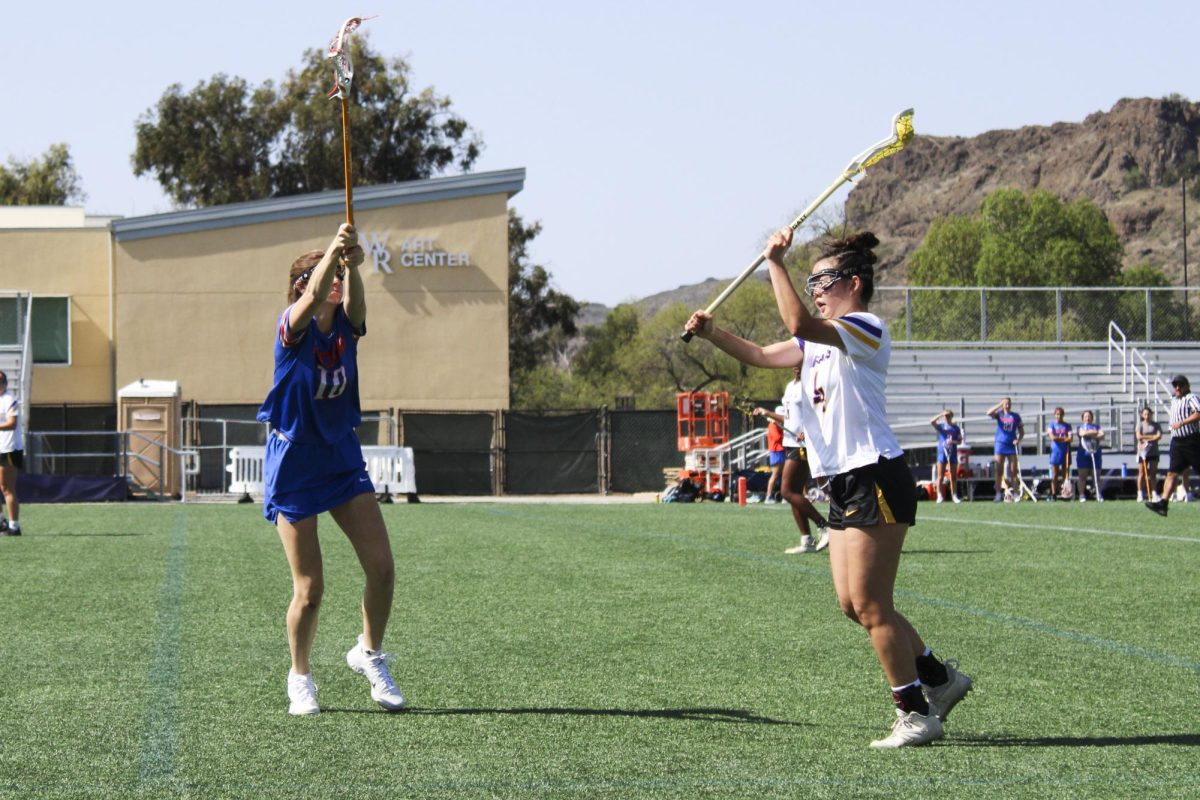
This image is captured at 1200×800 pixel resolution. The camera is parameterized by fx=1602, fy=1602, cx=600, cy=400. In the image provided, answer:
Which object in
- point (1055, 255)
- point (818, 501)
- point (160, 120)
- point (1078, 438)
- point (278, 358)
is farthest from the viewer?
point (1055, 255)

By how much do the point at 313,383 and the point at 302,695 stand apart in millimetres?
1269

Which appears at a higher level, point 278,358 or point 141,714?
point 278,358

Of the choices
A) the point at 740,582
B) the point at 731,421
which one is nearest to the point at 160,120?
the point at 731,421

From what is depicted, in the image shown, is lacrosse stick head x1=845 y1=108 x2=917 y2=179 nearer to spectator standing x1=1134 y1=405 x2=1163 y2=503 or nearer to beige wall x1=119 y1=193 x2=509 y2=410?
spectator standing x1=1134 y1=405 x2=1163 y2=503

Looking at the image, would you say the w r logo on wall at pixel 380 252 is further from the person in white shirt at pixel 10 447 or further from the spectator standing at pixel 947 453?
the person in white shirt at pixel 10 447

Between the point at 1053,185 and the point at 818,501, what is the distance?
566 feet

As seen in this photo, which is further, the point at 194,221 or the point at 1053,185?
the point at 1053,185

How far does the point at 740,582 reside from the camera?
38.8 ft

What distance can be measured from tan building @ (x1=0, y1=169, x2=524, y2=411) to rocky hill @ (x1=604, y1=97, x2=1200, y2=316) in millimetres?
126993

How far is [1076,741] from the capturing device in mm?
5785

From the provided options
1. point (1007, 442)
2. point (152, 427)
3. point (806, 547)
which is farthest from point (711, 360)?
point (806, 547)

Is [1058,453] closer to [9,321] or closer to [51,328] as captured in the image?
[51,328]

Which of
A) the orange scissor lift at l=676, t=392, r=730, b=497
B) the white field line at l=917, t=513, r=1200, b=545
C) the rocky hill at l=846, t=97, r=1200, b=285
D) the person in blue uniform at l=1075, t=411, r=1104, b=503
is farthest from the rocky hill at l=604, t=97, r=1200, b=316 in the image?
the white field line at l=917, t=513, r=1200, b=545

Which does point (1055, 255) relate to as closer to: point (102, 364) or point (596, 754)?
point (102, 364)
